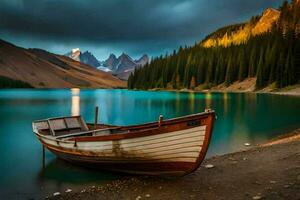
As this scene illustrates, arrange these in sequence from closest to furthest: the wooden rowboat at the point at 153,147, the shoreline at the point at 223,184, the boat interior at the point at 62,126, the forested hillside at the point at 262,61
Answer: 1. the shoreline at the point at 223,184
2. the wooden rowboat at the point at 153,147
3. the boat interior at the point at 62,126
4. the forested hillside at the point at 262,61

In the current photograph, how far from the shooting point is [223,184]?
1470cm

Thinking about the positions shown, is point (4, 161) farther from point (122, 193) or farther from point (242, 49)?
point (242, 49)

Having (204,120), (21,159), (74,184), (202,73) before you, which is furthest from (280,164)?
(202,73)

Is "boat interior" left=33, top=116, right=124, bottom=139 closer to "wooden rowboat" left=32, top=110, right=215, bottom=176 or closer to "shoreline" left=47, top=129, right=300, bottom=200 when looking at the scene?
"wooden rowboat" left=32, top=110, right=215, bottom=176

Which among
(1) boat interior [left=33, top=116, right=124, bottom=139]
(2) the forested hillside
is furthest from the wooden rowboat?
(2) the forested hillside

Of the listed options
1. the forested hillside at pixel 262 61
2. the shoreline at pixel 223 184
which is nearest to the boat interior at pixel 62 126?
the shoreline at pixel 223 184

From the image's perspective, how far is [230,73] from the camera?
547 ft

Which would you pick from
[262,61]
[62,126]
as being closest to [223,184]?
[62,126]

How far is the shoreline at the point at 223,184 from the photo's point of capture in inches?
519

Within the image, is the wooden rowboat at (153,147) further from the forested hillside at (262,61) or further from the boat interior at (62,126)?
the forested hillside at (262,61)

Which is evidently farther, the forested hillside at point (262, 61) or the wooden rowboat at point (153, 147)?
the forested hillside at point (262, 61)

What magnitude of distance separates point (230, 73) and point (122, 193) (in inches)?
6261

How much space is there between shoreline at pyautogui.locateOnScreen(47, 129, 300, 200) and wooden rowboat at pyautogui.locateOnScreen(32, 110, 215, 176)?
2.72 feet

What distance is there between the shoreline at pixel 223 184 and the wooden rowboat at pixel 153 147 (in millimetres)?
829
